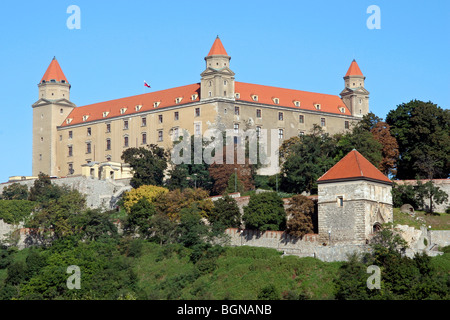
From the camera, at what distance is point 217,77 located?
3740 inches

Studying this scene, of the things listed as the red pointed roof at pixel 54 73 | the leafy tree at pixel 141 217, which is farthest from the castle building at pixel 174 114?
the leafy tree at pixel 141 217

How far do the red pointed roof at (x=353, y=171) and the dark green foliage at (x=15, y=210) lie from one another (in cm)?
2961

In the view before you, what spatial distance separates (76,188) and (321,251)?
3485 centimetres

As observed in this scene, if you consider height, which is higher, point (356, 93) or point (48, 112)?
point (356, 93)

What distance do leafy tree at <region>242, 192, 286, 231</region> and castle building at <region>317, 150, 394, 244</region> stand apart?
14.4 ft

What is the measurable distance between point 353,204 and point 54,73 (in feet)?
171

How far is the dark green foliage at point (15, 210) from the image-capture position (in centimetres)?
8456

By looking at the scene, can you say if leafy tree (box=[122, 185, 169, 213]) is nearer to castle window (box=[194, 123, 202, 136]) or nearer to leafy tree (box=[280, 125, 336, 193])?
leafy tree (box=[280, 125, 336, 193])

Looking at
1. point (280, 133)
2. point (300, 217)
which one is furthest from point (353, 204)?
point (280, 133)

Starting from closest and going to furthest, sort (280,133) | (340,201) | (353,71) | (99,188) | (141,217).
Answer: (340,201) < (141,217) < (99,188) < (280,133) < (353,71)

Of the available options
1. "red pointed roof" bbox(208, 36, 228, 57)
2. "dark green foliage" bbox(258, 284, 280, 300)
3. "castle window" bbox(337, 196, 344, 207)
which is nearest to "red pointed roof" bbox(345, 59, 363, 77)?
"red pointed roof" bbox(208, 36, 228, 57)

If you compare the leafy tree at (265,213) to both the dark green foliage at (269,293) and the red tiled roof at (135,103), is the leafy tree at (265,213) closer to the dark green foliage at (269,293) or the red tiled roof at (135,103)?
the dark green foliage at (269,293)

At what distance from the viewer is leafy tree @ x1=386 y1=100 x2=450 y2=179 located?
263 feet

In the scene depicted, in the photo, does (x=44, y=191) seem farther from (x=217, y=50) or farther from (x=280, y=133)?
(x=280, y=133)
